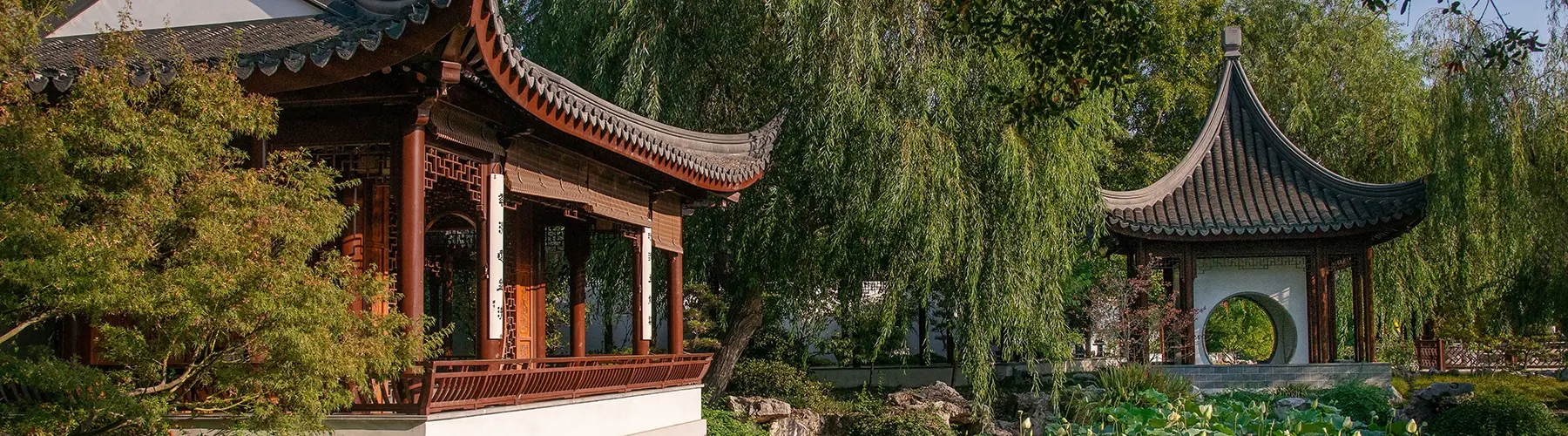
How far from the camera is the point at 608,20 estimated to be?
12.4 meters

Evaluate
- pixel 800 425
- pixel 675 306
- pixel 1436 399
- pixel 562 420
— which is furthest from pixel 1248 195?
pixel 562 420

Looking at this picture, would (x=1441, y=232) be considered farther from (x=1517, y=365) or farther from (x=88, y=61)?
(x=88, y=61)

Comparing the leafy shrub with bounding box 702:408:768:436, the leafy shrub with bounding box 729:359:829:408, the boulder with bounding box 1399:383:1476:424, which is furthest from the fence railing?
the leafy shrub with bounding box 702:408:768:436

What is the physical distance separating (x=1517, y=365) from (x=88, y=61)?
59.9ft

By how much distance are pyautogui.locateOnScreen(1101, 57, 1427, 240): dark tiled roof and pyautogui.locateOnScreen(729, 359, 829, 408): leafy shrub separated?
144 inches

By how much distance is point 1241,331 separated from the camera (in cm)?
2889

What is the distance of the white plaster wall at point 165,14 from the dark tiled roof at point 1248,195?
9.19 m

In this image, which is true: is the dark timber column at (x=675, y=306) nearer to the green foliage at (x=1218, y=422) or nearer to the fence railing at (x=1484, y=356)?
the green foliage at (x=1218, y=422)

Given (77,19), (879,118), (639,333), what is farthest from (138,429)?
(879,118)

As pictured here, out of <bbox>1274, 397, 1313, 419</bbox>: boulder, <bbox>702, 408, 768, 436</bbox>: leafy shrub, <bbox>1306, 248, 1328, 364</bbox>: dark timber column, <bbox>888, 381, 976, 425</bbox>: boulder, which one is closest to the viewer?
<bbox>702, 408, 768, 436</bbox>: leafy shrub

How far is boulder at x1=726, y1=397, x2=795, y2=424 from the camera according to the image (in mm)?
12695

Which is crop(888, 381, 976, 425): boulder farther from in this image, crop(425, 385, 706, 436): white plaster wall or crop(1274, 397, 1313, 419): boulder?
crop(425, 385, 706, 436): white plaster wall

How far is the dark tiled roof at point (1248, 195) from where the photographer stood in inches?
596

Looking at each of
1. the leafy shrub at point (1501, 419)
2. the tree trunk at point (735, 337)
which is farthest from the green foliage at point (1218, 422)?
the tree trunk at point (735, 337)
